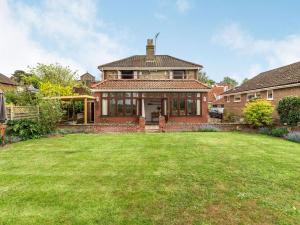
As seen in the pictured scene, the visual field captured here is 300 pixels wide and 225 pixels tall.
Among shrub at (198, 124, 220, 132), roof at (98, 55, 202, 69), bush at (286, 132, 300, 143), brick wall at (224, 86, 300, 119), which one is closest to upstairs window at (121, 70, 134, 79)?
roof at (98, 55, 202, 69)

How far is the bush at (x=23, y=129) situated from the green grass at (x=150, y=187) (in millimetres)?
4231

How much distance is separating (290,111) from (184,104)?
32.0 ft

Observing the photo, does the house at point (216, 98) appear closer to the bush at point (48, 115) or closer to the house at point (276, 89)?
the house at point (276, 89)

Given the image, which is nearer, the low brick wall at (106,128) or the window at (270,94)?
the low brick wall at (106,128)

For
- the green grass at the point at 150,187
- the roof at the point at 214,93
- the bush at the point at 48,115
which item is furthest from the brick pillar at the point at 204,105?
the roof at the point at 214,93

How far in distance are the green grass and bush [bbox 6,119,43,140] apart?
A: 4.23m

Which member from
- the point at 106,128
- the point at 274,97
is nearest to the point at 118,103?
the point at 106,128

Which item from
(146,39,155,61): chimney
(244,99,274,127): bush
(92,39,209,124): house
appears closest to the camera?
(244,99,274,127): bush

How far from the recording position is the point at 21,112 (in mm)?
16547

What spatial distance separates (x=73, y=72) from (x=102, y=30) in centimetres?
1145

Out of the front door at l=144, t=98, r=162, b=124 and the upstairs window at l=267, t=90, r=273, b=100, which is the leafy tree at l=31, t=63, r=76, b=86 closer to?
the front door at l=144, t=98, r=162, b=124

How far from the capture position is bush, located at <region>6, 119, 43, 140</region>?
1485 centimetres

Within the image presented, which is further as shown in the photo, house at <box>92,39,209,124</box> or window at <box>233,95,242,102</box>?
window at <box>233,95,242,102</box>

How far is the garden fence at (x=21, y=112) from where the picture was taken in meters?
15.6
